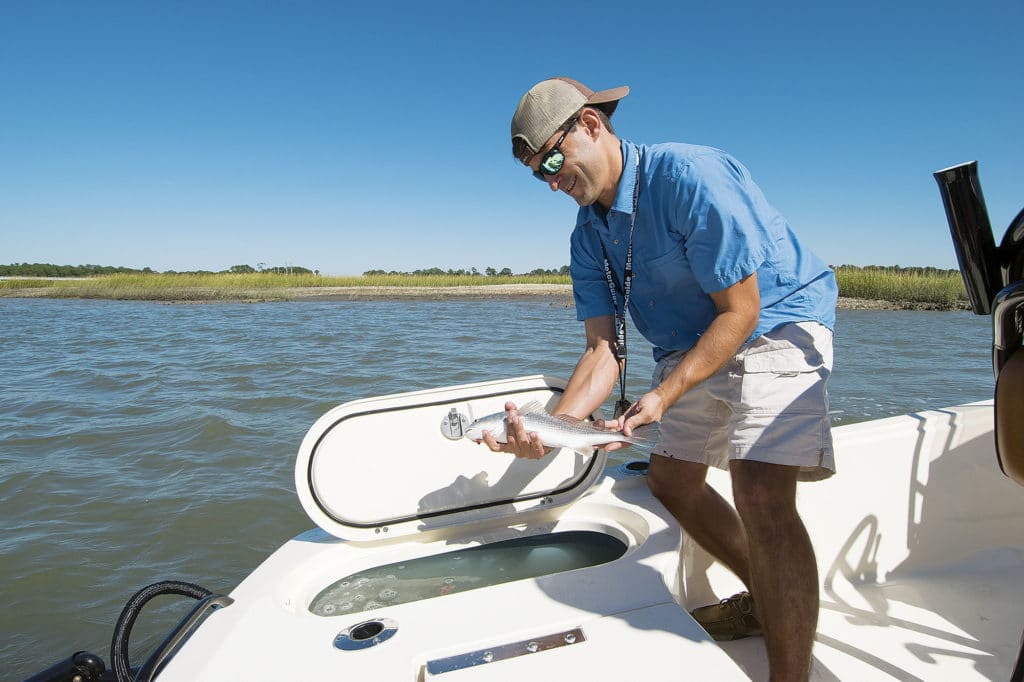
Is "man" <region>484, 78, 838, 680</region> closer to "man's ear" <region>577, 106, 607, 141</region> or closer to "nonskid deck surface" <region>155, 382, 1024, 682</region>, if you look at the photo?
"man's ear" <region>577, 106, 607, 141</region>

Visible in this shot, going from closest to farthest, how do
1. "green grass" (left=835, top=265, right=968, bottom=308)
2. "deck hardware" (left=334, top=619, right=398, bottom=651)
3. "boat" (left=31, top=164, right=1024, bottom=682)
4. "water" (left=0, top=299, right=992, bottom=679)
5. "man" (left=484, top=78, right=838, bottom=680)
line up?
"boat" (left=31, top=164, right=1024, bottom=682), "deck hardware" (left=334, top=619, right=398, bottom=651), "man" (left=484, top=78, right=838, bottom=680), "water" (left=0, top=299, right=992, bottom=679), "green grass" (left=835, top=265, right=968, bottom=308)

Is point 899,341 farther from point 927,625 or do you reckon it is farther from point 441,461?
point 441,461

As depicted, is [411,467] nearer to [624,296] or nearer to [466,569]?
[466,569]

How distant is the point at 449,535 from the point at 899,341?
18513 millimetres

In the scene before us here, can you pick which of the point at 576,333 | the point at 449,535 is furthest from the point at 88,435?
the point at 576,333

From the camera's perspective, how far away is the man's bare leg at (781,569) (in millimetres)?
1946

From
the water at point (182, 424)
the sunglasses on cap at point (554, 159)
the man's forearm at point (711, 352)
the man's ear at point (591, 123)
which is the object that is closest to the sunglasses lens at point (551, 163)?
the sunglasses on cap at point (554, 159)

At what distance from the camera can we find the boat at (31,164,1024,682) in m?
1.61

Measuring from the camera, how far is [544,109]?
7.23 feet

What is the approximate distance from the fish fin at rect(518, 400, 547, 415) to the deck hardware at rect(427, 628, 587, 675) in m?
0.79

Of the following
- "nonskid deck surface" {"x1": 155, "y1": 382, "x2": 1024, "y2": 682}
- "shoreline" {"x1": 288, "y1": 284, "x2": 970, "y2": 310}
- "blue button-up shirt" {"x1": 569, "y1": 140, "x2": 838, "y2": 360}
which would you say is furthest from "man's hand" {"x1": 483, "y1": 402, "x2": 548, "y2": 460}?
"shoreline" {"x1": 288, "y1": 284, "x2": 970, "y2": 310}

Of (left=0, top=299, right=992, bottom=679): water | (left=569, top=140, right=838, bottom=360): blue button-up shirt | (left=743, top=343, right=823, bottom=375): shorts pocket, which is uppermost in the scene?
(left=569, top=140, right=838, bottom=360): blue button-up shirt

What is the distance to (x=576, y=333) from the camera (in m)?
19.4

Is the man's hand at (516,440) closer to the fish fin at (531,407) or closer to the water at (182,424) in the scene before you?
the fish fin at (531,407)
